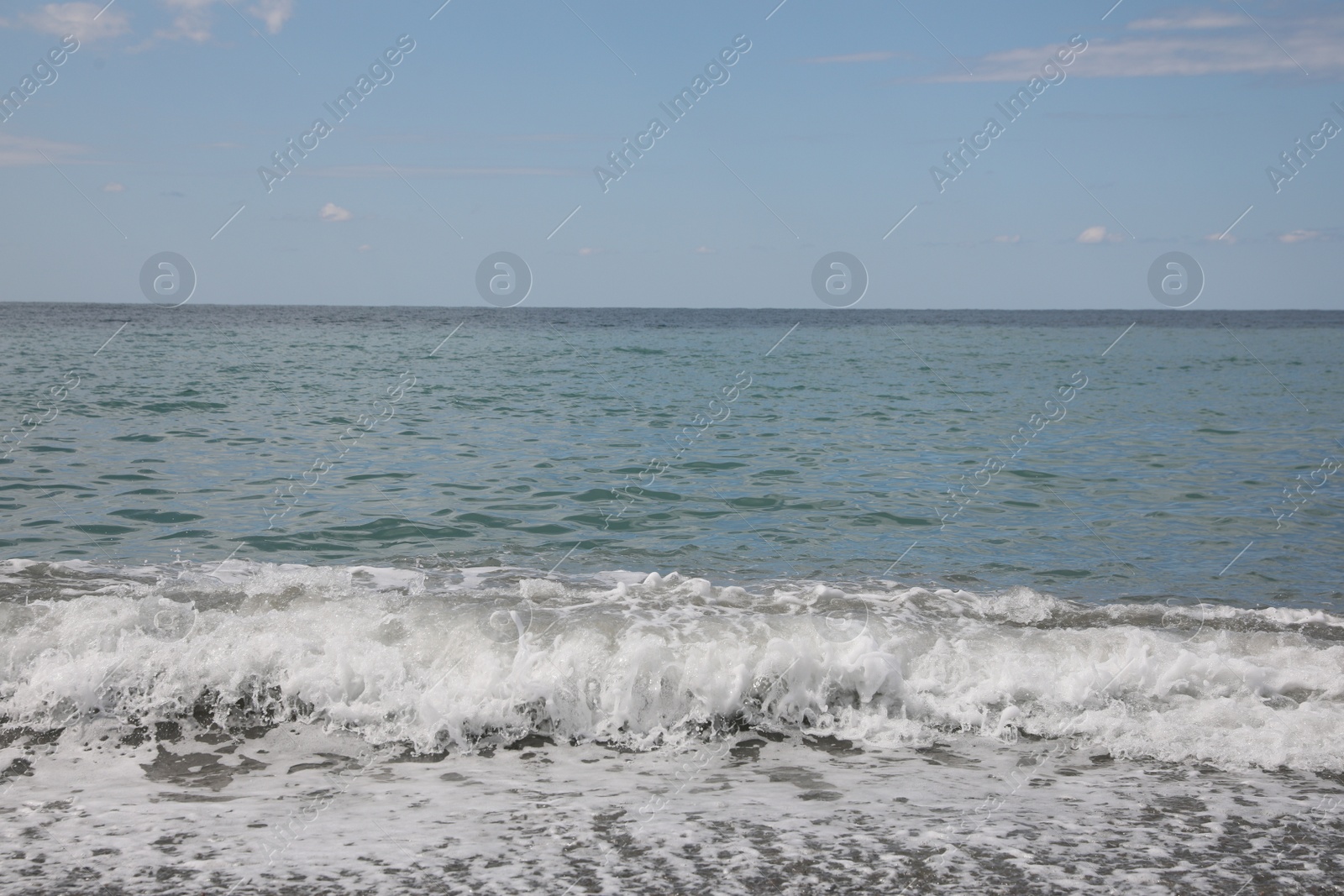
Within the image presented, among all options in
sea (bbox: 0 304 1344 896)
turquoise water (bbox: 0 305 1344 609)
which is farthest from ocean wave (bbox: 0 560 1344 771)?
turquoise water (bbox: 0 305 1344 609)

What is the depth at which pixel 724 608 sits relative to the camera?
6734mm

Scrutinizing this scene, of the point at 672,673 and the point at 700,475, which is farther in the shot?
the point at 700,475

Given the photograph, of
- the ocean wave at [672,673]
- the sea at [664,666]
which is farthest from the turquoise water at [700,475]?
the ocean wave at [672,673]

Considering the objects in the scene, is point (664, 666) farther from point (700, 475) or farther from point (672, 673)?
point (700, 475)

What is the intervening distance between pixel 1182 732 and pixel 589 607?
375cm

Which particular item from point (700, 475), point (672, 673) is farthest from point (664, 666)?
point (700, 475)

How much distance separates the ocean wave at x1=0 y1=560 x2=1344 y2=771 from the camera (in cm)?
517

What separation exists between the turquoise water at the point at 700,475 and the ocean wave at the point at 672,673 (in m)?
1.32

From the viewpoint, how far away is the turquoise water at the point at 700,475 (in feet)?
27.0

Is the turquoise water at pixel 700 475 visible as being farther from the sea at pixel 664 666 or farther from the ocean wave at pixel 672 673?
the ocean wave at pixel 672 673

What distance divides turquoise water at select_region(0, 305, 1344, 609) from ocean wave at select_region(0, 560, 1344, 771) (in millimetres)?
1325

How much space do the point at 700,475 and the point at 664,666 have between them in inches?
242

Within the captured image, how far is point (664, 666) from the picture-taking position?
554 centimetres

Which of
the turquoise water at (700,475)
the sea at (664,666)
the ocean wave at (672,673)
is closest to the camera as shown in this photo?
the sea at (664,666)
